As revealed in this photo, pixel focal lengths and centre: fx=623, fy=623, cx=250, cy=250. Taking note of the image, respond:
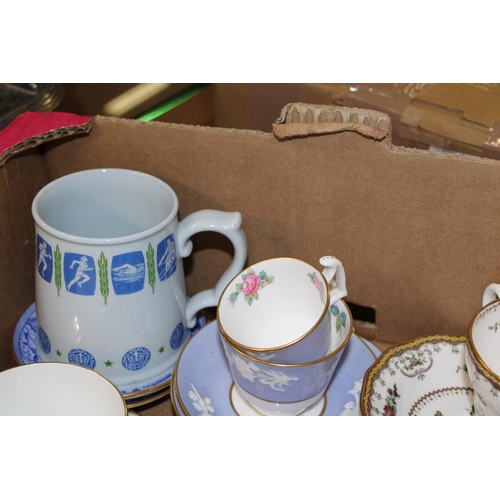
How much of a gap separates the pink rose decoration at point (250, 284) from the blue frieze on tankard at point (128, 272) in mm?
80

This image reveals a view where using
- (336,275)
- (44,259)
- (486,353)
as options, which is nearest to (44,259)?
(44,259)

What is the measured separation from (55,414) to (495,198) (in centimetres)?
36

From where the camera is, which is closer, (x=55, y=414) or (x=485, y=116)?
(x=55, y=414)

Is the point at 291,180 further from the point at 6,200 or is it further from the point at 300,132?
the point at 6,200

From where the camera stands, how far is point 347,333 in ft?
1.53

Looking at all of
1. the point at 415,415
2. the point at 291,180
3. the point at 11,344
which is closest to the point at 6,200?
the point at 11,344

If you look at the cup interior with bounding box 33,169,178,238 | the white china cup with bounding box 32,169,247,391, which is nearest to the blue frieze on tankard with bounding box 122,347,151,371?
the white china cup with bounding box 32,169,247,391

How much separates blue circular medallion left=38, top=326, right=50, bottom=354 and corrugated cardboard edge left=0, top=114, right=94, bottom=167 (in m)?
0.13

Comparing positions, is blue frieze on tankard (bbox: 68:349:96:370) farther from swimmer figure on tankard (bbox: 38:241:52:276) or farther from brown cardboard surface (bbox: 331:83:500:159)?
brown cardboard surface (bbox: 331:83:500:159)

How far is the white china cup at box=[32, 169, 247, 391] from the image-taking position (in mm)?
445

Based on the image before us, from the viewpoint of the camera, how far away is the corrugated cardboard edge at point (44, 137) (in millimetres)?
483

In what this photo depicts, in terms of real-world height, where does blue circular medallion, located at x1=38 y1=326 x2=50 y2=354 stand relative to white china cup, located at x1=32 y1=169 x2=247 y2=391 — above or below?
below

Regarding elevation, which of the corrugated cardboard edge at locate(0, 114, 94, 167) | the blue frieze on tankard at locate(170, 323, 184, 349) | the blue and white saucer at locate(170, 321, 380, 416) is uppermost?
the corrugated cardboard edge at locate(0, 114, 94, 167)

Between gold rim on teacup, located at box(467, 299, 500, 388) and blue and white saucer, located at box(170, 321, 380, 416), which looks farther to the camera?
blue and white saucer, located at box(170, 321, 380, 416)
